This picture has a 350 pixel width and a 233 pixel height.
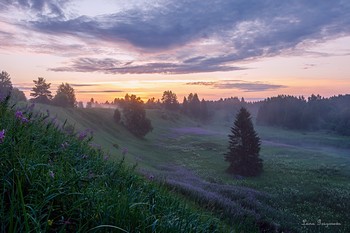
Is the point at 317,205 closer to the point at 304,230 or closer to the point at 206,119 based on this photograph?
the point at 304,230

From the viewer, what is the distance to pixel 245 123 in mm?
45000

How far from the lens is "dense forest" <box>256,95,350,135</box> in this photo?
452 feet

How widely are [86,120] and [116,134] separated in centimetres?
738

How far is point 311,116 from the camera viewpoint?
149 m

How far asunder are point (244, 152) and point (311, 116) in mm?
120498

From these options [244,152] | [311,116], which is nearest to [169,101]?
[311,116]

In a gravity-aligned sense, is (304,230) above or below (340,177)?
above

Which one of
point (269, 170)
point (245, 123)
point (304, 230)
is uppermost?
point (245, 123)

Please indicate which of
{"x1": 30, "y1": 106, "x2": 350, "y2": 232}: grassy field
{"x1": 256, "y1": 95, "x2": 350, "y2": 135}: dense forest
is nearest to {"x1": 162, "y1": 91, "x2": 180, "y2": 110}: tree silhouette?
{"x1": 256, "y1": 95, "x2": 350, "y2": 135}: dense forest

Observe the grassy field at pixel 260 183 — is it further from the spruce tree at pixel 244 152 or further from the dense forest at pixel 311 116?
the dense forest at pixel 311 116

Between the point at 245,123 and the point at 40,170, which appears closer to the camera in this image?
the point at 40,170

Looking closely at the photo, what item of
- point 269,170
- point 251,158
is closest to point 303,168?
point 269,170

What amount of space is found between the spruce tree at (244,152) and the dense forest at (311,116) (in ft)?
297

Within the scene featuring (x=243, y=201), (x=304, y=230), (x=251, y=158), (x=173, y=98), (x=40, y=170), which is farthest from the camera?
(x=173, y=98)
